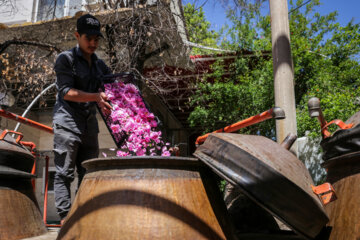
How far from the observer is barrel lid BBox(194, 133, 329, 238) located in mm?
1259

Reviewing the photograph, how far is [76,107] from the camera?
7.96 ft

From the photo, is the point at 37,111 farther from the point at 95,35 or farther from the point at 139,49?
the point at 95,35

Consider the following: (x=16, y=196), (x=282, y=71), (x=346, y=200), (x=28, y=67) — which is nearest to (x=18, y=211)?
(x=16, y=196)

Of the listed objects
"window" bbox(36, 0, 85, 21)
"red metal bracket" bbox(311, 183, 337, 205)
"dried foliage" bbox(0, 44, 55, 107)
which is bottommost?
"red metal bracket" bbox(311, 183, 337, 205)

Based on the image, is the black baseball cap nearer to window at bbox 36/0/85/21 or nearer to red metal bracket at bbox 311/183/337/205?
red metal bracket at bbox 311/183/337/205

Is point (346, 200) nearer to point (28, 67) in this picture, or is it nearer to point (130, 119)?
point (130, 119)

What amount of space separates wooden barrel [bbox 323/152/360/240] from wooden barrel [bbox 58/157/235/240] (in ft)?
2.05

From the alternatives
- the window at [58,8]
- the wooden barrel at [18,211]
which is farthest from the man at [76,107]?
the window at [58,8]

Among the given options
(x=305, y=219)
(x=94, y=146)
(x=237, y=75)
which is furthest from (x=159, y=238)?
(x=237, y=75)

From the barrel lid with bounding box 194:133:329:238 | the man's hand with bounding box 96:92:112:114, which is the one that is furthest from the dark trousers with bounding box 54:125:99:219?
the barrel lid with bounding box 194:133:329:238

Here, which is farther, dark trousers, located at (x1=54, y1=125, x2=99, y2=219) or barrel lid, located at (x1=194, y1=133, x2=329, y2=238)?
dark trousers, located at (x1=54, y1=125, x2=99, y2=219)

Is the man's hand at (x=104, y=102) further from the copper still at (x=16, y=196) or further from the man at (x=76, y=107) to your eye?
the copper still at (x=16, y=196)

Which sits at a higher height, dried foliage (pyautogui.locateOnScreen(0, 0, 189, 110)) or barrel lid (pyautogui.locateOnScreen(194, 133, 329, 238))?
dried foliage (pyautogui.locateOnScreen(0, 0, 189, 110))

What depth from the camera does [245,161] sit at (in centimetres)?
130
